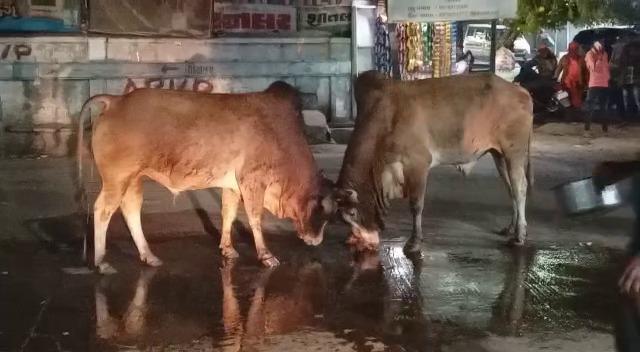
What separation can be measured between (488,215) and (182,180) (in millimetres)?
3903

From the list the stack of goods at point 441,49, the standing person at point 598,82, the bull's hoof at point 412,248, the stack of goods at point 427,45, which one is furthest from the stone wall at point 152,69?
the bull's hoof at point 412,248

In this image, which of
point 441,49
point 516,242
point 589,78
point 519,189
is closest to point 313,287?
point 516,242

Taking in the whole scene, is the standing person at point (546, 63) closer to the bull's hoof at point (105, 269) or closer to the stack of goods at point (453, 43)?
the stack of goods at point (453, 43)

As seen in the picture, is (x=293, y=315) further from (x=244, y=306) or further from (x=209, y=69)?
(x=209, y=69)

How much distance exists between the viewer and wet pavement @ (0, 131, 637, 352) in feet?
19.5

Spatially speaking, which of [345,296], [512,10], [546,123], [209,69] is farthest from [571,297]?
[546,123]

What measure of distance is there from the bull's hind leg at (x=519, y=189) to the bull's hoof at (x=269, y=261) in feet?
7.86

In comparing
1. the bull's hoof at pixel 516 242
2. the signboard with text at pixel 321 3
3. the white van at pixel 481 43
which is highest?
the signboard with text at pixel 321 3

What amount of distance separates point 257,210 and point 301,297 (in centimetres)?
124

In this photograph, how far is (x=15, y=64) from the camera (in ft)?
46.6

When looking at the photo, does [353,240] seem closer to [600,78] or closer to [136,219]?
[136,219]

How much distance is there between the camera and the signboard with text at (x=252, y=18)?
1557 cm

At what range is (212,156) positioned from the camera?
303 inches

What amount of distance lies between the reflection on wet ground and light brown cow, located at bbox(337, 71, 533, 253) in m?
0.49
